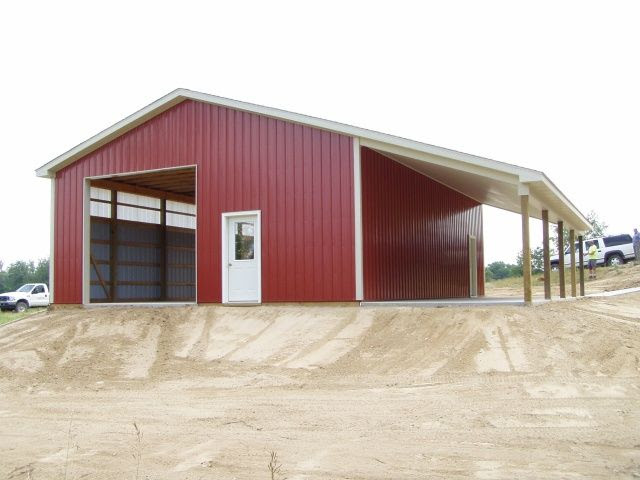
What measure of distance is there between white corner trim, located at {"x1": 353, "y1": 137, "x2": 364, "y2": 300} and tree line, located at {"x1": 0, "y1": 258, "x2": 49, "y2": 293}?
6494 cm

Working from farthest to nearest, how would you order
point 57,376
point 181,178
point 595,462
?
point 181,178
point 57,376
point 595,462

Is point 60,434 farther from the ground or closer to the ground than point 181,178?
closer to the ground

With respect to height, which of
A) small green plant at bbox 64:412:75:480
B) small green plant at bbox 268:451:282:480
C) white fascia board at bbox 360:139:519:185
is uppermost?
white fascia board at bbox 360:139:519:185

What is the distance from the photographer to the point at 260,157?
15.0m

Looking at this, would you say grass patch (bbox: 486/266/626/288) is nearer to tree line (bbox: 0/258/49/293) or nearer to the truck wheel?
the truck wheel

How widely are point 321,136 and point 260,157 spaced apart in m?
1.46

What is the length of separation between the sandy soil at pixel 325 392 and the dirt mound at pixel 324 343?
0.15 feet

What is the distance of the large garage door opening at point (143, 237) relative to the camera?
1847cm

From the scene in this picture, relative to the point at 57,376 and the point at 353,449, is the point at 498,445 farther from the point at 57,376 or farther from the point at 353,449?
the point at 57,376

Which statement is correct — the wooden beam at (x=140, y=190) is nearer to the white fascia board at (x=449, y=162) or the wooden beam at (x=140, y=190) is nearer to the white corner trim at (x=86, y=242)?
the white corner trim at (x=86, y=242)

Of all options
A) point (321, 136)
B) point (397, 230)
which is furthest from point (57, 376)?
point (397, 230)

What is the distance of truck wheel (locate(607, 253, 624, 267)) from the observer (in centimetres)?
3450

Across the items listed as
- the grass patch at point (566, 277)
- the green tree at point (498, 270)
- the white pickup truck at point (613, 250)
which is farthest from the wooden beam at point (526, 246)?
the green tree at point (498, 270)

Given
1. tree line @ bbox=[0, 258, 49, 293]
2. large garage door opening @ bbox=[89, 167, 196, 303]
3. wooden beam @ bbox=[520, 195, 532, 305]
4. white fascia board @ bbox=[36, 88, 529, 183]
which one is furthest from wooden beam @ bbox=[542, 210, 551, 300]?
tree line @ bbox=[0, 258, 49, 293]
